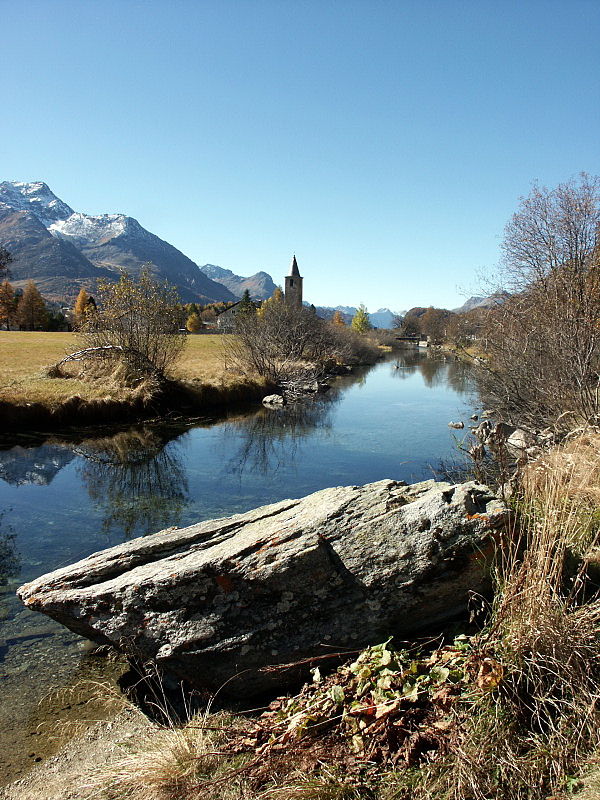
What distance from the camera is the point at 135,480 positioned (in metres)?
13.7

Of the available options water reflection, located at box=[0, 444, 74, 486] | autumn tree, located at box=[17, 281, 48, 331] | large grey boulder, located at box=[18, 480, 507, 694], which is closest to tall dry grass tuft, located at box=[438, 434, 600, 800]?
large grey boulder, located at box=[18, 480, 507, 694]

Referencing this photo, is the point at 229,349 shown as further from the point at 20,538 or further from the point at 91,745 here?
the point at 91,745

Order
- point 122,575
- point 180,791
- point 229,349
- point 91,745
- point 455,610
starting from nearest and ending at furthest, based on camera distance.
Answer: point 180,791 → point 455,610 → point 91,745 → point 122,575 → point 229,349

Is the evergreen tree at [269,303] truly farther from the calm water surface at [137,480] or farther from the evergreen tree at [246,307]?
the calm water surface at [137,480]

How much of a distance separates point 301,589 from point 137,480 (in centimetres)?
1055

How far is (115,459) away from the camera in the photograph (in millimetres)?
15648

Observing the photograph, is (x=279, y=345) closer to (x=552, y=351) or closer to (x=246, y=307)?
(x=246, y=307)

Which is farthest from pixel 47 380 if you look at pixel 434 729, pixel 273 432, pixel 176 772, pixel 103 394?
pixel 434 729

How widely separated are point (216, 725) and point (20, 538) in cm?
753

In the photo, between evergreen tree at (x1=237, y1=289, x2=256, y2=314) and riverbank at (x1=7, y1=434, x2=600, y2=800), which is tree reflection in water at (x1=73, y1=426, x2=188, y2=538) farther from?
evergreen tree at (x1=237, y1=289, x2=256, y2=314)

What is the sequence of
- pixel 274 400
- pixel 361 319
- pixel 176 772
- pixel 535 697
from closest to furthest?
1. pixel 535 697
2. pixel 176 772
3. pixel 274 400
4. pixel 361 319

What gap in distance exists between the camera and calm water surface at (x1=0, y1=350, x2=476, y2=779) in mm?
5855

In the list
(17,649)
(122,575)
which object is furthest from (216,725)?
(17,649)

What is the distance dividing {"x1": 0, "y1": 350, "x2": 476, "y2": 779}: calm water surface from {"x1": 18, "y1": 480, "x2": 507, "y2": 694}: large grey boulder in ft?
4.62
